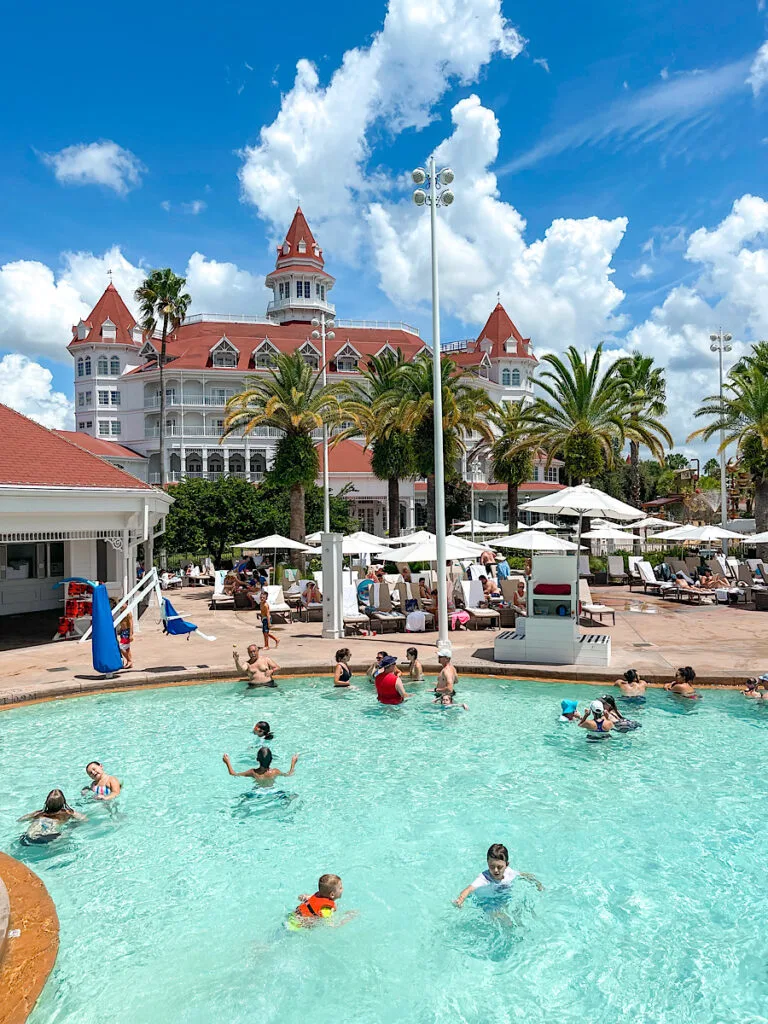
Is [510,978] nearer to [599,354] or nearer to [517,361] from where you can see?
[599,354]

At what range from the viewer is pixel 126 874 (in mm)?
6922

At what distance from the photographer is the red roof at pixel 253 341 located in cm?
6275

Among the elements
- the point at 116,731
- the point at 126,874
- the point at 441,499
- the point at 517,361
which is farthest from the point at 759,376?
the point at 517,361

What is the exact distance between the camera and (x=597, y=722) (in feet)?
33.0

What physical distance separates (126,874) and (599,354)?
26652 millimetres

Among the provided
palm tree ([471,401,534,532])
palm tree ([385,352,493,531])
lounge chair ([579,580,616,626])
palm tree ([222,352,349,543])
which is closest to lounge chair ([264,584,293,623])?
lounge chair ([579,580,616,626])

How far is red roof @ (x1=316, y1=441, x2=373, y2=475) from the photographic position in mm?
52125

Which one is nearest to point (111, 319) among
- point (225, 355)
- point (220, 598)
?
point (225, 355)

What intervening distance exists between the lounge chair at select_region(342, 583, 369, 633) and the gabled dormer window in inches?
1860

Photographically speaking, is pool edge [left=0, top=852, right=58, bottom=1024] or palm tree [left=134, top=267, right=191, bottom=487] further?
palm tree [left=134, top=267, right=191, bottom=487]

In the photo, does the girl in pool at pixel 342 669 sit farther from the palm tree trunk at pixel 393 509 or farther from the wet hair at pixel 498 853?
the palm tree trunk at pixel 393 509

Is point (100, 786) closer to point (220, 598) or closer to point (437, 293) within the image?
point (437, 293)

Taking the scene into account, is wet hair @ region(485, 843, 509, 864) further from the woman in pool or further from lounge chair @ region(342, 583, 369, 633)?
lounge chair @ region(342, 583, 369, 633)

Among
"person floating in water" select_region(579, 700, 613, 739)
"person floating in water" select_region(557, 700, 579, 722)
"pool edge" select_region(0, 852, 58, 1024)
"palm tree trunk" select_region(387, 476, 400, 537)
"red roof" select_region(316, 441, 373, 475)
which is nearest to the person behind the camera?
"pool edge" select_region(0, 852, 58, 1024)
